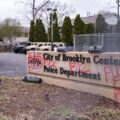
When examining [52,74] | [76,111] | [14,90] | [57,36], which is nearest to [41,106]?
[76,111]

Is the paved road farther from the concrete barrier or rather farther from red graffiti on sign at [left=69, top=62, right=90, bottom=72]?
red graffiti on sign at [left=69, top=62, right=90, bottom=72]

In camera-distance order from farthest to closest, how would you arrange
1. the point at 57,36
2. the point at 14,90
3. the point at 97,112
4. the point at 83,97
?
1. the point at 57,36
2. the point at 14,90
3. the point at 83,97
4. the point at 97,112

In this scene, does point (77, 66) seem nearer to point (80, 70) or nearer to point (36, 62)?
point (80, 70)

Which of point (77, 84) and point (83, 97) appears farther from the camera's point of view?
point (77, 84)

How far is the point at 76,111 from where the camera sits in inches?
196

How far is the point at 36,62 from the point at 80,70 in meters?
2.32

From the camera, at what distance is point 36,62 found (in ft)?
28.6

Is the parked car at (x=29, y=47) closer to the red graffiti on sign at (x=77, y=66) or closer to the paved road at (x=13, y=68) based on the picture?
the paved road at (x=13, y=68)

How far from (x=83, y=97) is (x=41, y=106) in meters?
1.42

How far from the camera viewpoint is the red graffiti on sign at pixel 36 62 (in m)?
8.29

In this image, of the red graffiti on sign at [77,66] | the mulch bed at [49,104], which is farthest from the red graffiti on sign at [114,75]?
the red graffiti on sign at [77,66]

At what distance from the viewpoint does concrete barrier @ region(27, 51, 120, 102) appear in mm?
5984

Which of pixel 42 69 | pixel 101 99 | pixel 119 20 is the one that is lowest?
pixel 101 99

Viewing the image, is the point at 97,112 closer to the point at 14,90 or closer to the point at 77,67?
the point at 77,67
